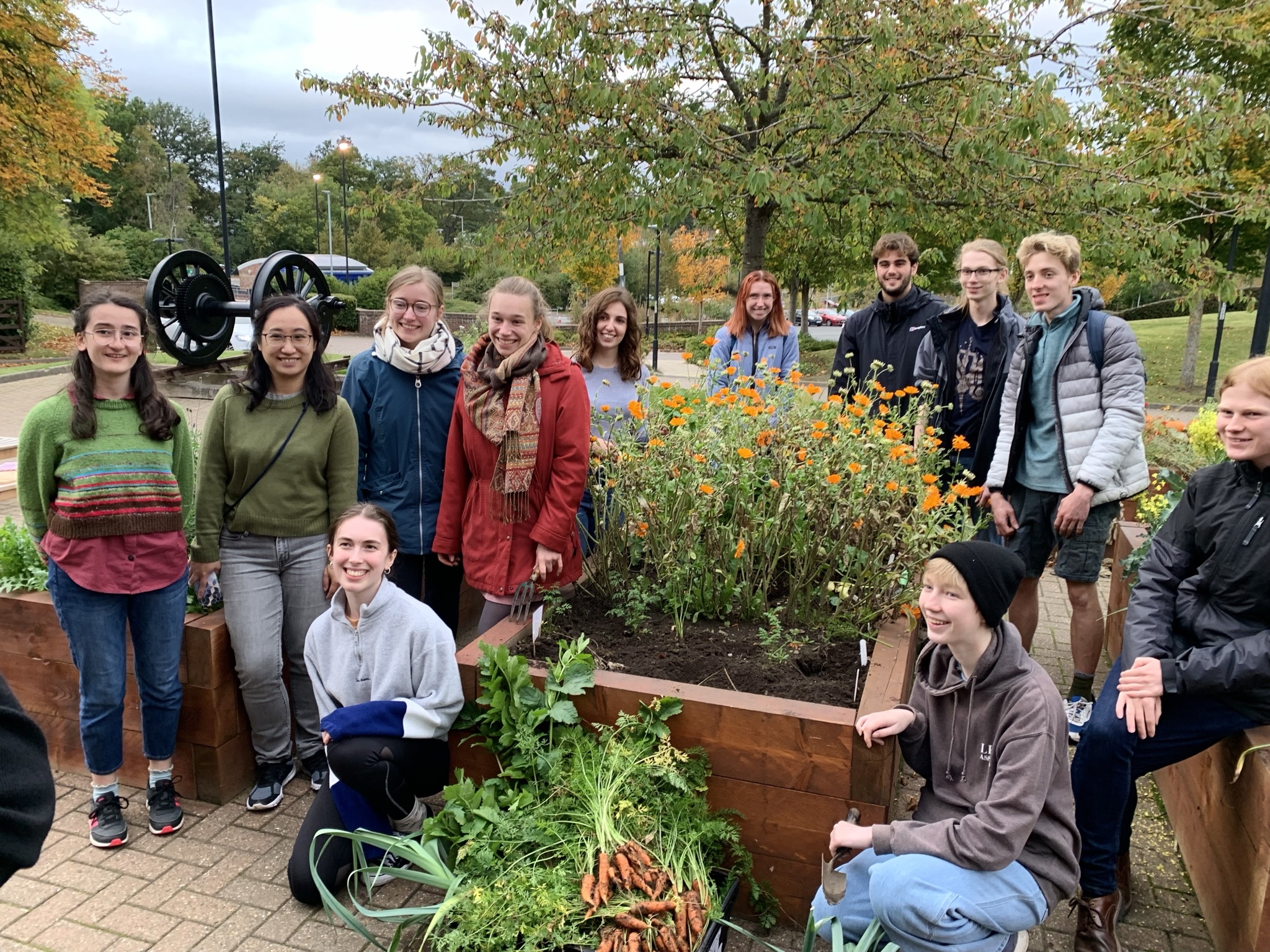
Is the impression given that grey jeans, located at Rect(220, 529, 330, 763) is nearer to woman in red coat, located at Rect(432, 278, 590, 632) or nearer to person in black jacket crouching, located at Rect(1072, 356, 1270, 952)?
woman in red coat, located at Rect(432, 278, 590, 632)

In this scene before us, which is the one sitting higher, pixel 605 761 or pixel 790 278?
pixel 790 278

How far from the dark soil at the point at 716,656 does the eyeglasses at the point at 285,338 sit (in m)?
1.38

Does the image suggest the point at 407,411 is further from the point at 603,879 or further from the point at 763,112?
the point at 763,112

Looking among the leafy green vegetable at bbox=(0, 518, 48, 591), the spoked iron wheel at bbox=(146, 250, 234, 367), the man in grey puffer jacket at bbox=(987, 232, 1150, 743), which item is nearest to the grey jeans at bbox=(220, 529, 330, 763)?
the leafy green vegetable at bbox=(0, 518, 48, 591)

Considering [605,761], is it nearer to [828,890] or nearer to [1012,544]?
[828,890]

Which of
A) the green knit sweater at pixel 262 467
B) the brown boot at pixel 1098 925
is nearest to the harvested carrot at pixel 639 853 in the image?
the brown boot at pixel 1098 925

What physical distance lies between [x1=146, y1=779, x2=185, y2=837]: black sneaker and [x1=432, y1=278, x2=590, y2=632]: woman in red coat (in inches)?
49.4

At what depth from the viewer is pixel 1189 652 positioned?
2596mm

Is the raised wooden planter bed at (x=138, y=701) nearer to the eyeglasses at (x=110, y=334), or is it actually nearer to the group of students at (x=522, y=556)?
the group of students at (x=522, y=556)

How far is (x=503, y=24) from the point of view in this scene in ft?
23.4

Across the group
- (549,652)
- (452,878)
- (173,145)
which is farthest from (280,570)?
(173,145)

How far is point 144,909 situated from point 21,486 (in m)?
1.46

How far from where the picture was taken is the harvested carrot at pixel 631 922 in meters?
2.17

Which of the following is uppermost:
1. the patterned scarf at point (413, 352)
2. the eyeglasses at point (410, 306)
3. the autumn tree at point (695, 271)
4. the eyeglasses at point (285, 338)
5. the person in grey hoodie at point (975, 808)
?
the autumn tree at point (695, 271)
